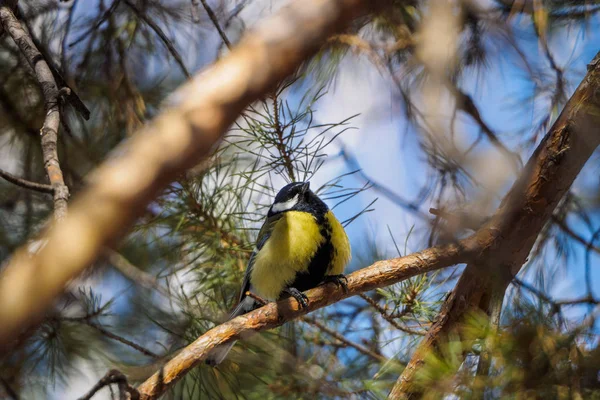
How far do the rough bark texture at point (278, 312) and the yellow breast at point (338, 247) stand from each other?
276mm

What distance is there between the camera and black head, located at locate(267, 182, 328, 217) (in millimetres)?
1937

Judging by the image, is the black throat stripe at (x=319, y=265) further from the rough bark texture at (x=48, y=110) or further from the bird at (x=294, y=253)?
the rough bark texture at (x=48, y=110)

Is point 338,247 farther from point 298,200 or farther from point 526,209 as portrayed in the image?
point 526,209

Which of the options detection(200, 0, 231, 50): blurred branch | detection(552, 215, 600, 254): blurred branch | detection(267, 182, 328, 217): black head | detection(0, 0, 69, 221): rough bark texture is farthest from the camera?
detection(267, 182, 328, 217): black head

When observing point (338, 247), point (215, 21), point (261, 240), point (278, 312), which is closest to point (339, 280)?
point (278, 312)

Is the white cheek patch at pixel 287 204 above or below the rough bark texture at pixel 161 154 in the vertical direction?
above

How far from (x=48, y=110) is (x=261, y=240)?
87 centimetres

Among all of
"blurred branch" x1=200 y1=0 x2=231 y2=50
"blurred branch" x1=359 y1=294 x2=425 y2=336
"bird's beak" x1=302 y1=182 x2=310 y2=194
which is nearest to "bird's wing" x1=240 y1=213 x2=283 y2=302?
"bird's beak" x1=302 y1=182 x2=310 y2=194

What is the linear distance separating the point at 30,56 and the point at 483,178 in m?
1.15

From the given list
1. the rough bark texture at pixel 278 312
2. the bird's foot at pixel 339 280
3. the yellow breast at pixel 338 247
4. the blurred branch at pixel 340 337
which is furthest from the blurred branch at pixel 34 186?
the blurred branch at pixel 340 337

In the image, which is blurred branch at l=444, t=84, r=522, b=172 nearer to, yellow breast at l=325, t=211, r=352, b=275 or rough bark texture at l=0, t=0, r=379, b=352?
yellow breast at l=325, t=211, r=352, b=275

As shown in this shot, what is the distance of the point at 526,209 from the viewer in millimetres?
1344

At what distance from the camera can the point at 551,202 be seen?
1.34m

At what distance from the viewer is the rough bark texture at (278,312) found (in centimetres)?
127
